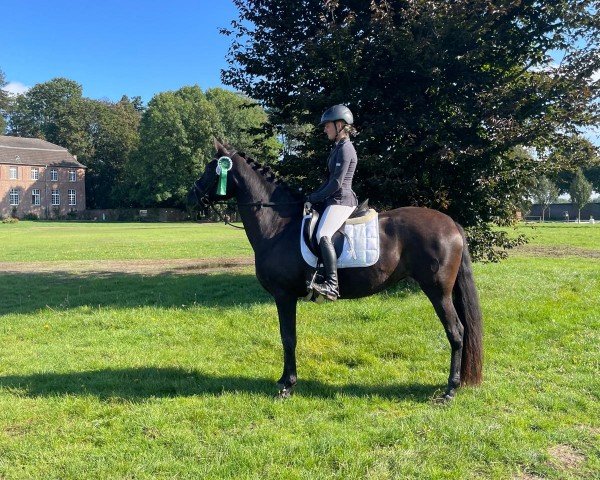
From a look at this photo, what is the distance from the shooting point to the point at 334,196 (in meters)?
5.91

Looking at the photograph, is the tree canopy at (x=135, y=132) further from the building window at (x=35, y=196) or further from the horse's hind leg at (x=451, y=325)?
the horse's hind leg at (x=451, y=325)

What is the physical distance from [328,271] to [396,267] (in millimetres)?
936

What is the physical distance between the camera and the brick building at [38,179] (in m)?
87.9

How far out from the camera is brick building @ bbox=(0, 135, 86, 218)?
87.9 m

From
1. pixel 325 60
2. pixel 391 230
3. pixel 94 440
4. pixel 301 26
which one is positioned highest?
pixel 301 26

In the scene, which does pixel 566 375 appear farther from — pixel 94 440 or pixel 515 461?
pixel 94 440

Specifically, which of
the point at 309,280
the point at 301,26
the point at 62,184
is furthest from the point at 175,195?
the point at 309,280

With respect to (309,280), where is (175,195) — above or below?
above

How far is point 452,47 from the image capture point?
10094 mm

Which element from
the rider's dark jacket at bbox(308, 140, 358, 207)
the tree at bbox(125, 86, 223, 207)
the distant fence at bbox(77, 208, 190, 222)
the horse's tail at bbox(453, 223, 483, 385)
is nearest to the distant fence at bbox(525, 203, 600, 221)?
the tree at bbox(125, 86, 223, 207)

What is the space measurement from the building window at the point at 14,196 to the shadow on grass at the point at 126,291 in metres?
85.4

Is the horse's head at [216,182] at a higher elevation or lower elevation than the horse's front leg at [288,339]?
higher

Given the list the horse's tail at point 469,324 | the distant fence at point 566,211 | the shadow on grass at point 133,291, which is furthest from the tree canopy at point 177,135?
the horse's tail at point 469,324

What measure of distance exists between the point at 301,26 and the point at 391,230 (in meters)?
7.90
